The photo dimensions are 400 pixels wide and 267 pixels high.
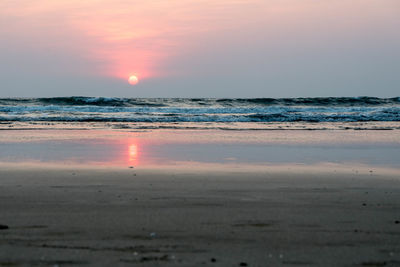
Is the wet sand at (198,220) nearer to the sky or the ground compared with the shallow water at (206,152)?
nearer to the sky

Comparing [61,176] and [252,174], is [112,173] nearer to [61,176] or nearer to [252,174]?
[61,176]

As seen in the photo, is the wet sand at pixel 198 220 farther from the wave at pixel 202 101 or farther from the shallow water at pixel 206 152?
the wave at pixel 202 101

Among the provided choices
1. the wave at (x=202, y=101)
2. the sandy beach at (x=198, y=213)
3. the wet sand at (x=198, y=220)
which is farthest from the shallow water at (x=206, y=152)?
the wave at (x=202, y=101)

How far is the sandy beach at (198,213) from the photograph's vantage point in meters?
3.46

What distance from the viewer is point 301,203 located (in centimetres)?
514

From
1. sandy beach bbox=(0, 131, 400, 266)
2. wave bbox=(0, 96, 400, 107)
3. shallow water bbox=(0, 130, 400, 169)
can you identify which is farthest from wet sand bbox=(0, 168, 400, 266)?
wave bbox=(0, 96, 400, 107)

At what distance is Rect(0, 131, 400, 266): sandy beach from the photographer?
3.46m

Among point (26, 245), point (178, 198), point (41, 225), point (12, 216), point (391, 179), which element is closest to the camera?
point (26, 245)

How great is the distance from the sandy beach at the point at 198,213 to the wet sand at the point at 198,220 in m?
0.01

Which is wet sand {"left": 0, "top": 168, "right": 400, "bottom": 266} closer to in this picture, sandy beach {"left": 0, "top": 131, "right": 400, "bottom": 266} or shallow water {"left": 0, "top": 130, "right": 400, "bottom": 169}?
sandy beach {"left": 0, "top": 131, "right": 400, "bottom": 266}

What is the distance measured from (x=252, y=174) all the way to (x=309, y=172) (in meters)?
0.92

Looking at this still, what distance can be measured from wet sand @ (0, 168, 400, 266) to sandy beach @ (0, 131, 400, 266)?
10mm

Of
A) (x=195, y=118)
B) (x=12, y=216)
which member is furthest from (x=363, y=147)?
(x=195, y=118)

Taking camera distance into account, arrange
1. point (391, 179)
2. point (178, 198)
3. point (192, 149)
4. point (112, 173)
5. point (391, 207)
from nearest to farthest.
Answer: point (391, 207) < point (178, 198) < point (391, 179) < point (112, 173) < point (192, 149)
